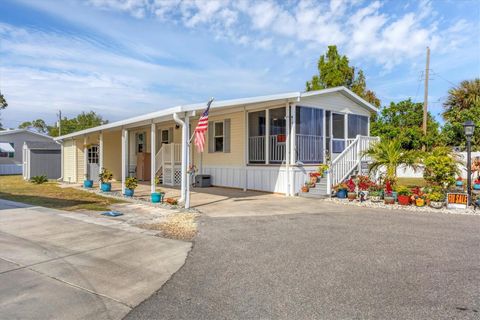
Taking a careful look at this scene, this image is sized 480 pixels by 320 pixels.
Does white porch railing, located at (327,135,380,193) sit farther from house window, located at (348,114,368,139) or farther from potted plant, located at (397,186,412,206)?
potted plant, located at (397,186,412,206)

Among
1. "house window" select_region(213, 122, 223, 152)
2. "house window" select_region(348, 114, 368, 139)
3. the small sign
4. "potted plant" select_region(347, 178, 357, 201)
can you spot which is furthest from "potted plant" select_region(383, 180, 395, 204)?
"house window" select_region(213, 122, 223, 152)

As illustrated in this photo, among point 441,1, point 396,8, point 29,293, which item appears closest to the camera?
point 29,293

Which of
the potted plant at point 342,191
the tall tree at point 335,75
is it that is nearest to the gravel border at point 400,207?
the potted plant at point 342,191

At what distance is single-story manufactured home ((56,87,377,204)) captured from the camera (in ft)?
37.3

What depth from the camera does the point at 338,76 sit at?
2138cm

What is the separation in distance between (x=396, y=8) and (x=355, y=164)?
22.2 feet

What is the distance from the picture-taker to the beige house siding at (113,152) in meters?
18.8

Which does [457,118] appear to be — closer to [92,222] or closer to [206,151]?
[206,151]

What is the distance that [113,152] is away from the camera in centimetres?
1914

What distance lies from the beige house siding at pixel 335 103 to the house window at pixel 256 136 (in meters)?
1.82

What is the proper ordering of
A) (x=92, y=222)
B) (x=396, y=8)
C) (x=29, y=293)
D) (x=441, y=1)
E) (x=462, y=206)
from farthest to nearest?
(x=396, y=8)
(x=441, y=1)
(x=462, y=206)
(x=92, y=222)
(x=29, y=293)

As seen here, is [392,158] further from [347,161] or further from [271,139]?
[271,139]

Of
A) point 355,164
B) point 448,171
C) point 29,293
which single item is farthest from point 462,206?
point 29,293

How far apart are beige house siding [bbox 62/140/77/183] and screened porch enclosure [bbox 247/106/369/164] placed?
11431 mm
